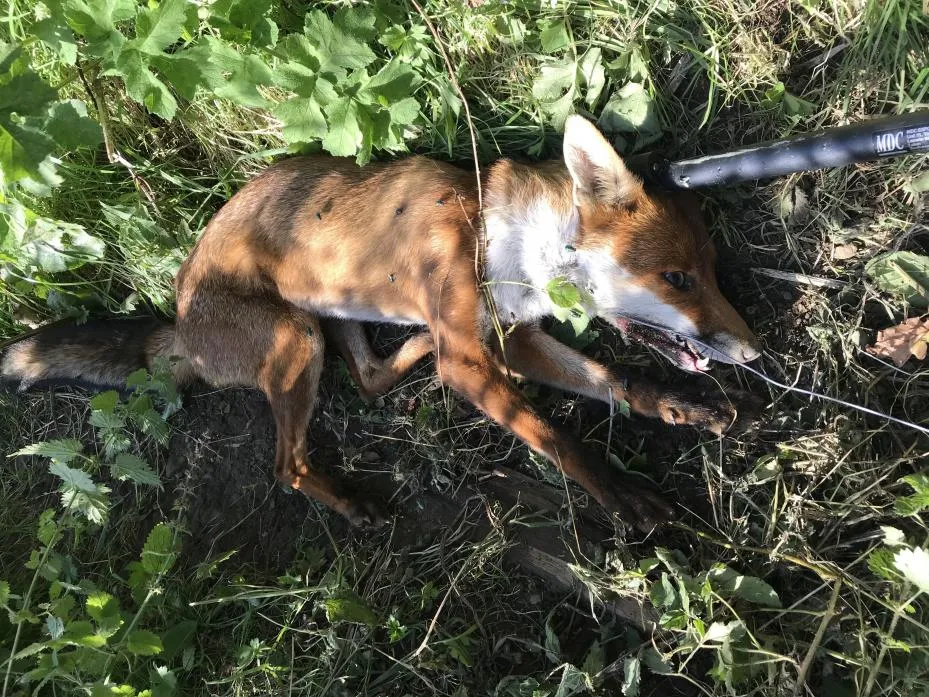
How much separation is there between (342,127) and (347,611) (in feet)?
9.02

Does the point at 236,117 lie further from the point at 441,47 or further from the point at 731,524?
the point at 731,524

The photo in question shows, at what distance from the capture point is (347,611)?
3.38 metres

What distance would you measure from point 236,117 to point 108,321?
1849mm

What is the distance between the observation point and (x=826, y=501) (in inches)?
127

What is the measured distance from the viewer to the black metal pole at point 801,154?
2.49 meters

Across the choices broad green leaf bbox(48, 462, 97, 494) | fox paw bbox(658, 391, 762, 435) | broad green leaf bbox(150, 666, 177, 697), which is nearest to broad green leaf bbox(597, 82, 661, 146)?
fox paw bbox(658, 391, 762, 435)

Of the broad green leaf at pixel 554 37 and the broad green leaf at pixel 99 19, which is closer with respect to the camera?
the broad green leaf at pixel 99 19

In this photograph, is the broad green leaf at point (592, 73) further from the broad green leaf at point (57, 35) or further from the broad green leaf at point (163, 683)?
the broad green leaf at point (163, 683)

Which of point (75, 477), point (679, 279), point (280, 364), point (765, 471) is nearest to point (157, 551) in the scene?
point (75, 477)

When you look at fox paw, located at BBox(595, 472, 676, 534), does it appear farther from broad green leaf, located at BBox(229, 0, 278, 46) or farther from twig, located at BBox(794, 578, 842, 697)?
broad green leaf, located at BBox(229, 0, 278, 46)

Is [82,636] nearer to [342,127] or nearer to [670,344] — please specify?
[342,127]

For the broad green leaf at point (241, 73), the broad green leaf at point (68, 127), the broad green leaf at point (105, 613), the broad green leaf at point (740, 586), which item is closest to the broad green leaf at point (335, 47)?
the broad green leaf at point (241, 73)

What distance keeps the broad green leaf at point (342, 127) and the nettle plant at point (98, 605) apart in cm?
192

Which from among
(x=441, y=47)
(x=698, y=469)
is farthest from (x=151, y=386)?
(x=698, y=469)
